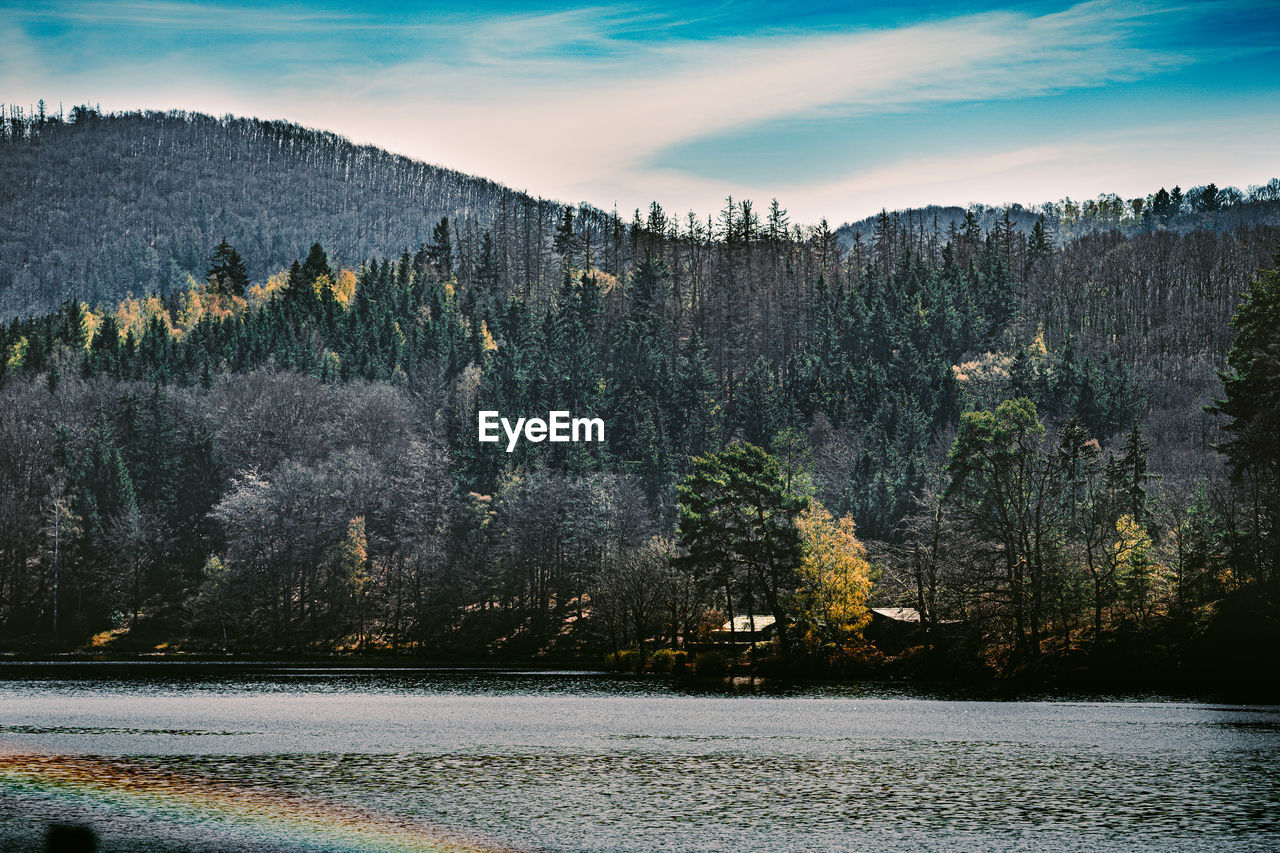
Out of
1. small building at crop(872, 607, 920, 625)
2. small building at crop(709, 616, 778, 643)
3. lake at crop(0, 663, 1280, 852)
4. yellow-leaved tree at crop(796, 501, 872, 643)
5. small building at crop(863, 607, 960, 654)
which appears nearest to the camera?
lake at crop(0, 663, 1280, 852)

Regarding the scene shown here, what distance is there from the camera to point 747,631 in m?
99.9

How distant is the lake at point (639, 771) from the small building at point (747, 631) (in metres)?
20.7

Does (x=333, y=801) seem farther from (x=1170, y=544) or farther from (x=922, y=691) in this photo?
(x=1170, y=544)

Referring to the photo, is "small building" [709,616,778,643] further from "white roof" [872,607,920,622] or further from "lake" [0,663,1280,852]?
"lake" [0,663,1280,852]

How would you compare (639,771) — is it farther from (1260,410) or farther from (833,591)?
(1260,410)

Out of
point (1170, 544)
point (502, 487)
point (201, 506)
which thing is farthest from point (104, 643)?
point (1170, 544)

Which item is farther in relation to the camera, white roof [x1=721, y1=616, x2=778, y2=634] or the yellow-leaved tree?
white roof [x1=721, y1=616, x2=778, y2=634]

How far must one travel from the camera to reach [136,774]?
43844mm

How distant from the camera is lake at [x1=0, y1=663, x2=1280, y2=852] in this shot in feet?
114

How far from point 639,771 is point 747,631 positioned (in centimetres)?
5503

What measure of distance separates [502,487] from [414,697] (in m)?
68.2

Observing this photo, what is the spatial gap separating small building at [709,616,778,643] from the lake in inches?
816

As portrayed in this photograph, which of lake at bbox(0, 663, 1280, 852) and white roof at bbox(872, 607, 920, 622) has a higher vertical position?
white roof at bbox(872, 607, 920, 622)

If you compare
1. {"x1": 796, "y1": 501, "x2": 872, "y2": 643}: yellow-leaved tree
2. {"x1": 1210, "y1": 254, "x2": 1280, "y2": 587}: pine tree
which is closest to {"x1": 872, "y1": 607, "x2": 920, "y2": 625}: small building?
{"x1": 796, "y1": 501, "x2": 872, "y2": 643}: yellow-leaved tree
